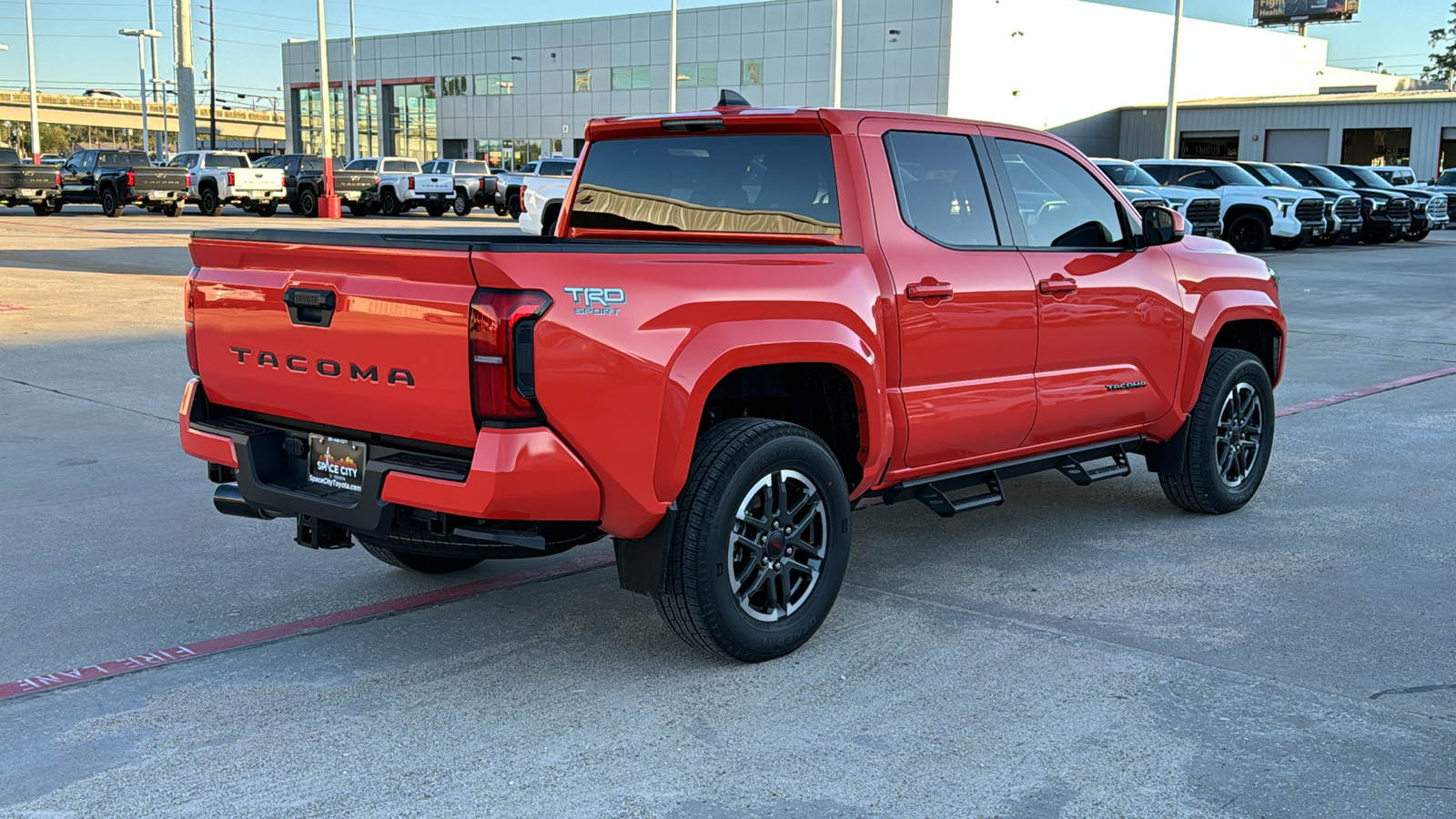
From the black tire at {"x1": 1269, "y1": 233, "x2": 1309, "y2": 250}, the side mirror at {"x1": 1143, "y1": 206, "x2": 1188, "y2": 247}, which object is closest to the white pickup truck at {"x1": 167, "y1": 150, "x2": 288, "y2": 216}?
the black tire at {"x1": 1269, "y1": 233, "x2": 1309, "y2": 250}

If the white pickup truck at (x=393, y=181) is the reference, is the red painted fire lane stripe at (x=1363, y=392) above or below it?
below

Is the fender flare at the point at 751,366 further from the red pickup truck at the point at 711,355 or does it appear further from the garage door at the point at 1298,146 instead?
the garage door at the point at 1298,146

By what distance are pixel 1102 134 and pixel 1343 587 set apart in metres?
64.9

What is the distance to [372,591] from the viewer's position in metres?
5.42

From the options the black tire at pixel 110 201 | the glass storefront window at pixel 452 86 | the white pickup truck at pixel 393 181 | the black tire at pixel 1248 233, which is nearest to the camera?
the black tire at pixel 1248 233

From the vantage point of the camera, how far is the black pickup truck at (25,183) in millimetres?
37969

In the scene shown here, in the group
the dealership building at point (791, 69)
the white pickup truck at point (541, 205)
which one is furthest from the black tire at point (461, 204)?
the dealership building at point (791, 69)

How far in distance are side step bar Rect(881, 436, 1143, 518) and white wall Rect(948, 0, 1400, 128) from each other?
5241 cm

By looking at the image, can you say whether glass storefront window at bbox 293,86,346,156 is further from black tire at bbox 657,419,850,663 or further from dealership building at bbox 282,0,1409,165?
black tire at bbox 657,419,850,663

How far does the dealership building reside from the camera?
199ft

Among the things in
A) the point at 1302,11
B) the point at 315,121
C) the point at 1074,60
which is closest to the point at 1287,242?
the point at 1074,60

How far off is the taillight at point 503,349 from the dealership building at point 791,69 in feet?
174

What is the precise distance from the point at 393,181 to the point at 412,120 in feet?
139

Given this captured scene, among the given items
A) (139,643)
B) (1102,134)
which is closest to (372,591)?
(139,643)
